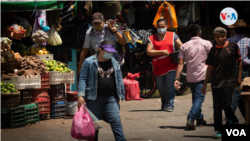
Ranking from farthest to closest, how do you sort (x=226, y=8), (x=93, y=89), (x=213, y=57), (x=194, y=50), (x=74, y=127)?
(x=226, y=8), (x=194, y=50), (x=213, y=57), (x=93, y=89), (x=74, y=127)

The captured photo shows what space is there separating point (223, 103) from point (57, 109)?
4.25 m

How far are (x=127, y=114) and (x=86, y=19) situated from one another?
A: 3.19m

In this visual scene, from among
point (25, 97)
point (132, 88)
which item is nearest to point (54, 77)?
point (25, 97)

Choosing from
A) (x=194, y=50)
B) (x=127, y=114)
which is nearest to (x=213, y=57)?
(x=194, y=50)

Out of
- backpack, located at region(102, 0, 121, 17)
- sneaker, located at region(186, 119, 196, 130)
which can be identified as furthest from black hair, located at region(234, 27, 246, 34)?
backpack, located at region(102, 0, 121, 17)

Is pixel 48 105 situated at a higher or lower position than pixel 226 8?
lower

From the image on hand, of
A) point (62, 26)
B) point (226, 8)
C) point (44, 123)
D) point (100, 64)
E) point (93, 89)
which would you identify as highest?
point (226, 8)

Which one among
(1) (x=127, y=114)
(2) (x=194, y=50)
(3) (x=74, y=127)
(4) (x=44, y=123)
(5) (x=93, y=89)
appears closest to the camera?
(3) (x=74, y=127)

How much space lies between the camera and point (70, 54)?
39.9 feet

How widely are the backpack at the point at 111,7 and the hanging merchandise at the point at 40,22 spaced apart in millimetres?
1620

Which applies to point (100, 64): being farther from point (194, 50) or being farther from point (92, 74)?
point (194, 50)

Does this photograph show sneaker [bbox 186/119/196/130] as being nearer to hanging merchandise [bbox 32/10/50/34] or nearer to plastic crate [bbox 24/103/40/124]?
plastic crate [bbox 24/103/40/124]

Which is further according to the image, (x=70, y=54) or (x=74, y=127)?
(x=70, y=54)

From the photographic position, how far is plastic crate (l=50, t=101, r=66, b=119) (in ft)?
31.1
